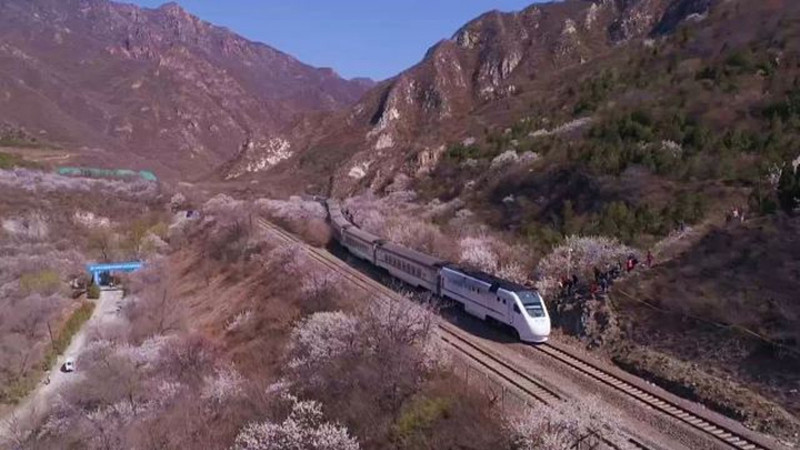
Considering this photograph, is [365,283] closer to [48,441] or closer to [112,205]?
[48,441]

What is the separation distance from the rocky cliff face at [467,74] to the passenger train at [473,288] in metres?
60.5

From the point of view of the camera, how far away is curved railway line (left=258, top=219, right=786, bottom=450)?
59.3 ft

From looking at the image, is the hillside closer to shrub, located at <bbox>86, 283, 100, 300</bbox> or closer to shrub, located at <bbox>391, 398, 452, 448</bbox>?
shrub, located at <bbox>391, 398, 452, 448</bbox>

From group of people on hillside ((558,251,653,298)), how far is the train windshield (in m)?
3.02

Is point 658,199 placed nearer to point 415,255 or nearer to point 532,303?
point 415,255

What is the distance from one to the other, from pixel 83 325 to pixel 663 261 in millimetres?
43822

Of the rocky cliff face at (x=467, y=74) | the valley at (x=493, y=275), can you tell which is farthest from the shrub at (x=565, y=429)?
the rocky cliff face at (x=467, y=74)

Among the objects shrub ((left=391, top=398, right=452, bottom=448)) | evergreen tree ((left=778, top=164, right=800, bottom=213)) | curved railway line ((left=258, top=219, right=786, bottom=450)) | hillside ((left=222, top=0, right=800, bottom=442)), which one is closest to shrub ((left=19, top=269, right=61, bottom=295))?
hillside ((left=222, top=0, right=800, bottom=442))

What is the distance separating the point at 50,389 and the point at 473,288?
1050 inches

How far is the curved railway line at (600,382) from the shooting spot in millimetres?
18078

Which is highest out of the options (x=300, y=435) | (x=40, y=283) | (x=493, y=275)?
(x=493, y=275)

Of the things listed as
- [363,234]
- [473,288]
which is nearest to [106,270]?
[363,234]

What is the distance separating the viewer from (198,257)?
2704 inches

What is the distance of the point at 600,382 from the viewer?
22.1 meters
